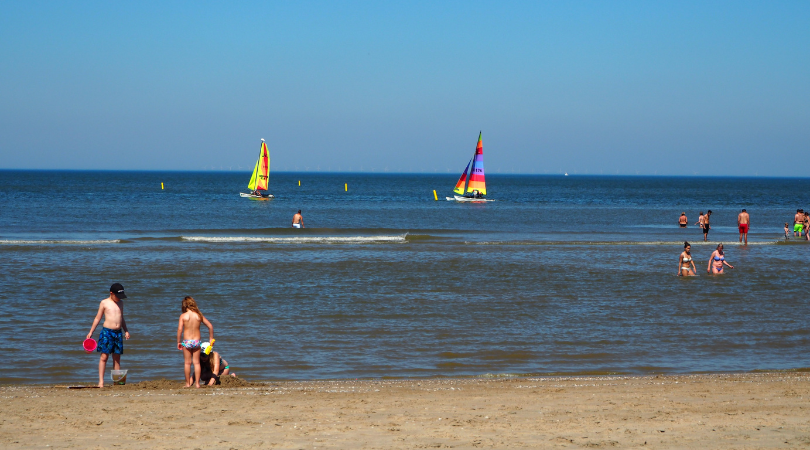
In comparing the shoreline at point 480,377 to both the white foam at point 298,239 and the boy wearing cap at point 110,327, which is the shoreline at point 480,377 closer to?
the boy wearing cap at point 110,327

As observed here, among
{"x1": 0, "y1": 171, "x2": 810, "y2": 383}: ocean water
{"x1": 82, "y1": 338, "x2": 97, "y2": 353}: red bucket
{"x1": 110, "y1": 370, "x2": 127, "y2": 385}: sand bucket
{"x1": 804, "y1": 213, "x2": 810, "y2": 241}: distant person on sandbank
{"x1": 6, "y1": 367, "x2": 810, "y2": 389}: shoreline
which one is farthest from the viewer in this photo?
{"x1": 804, "y1": 213, "x2": 810, "y2": 241}: distant person on sandbank

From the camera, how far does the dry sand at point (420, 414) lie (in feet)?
23.1

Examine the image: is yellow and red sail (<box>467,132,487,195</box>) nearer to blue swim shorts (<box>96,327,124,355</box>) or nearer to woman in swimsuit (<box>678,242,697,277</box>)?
woman in swimsuit (<box>678,242,697,277</box>)

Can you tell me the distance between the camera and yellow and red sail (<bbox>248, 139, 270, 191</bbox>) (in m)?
68.6

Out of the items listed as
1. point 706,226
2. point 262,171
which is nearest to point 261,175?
point 262,171

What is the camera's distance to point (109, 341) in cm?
970

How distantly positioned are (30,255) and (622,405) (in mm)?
23511

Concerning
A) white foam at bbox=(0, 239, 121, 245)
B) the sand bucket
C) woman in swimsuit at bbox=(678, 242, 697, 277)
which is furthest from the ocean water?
the sand bucket

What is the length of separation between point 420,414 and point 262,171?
6473 centimetres

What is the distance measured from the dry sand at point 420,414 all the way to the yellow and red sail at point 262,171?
60.1 m

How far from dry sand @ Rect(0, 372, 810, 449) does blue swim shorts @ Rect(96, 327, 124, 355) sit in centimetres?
51

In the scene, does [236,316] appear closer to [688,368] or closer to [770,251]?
[688,368]

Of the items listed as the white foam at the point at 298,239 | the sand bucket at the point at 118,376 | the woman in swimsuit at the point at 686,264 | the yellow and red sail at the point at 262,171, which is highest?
the yellow and red sail at the point at 262,171

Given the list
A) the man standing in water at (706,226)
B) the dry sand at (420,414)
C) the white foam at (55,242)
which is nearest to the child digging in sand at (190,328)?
the dry sand at (420,414)
